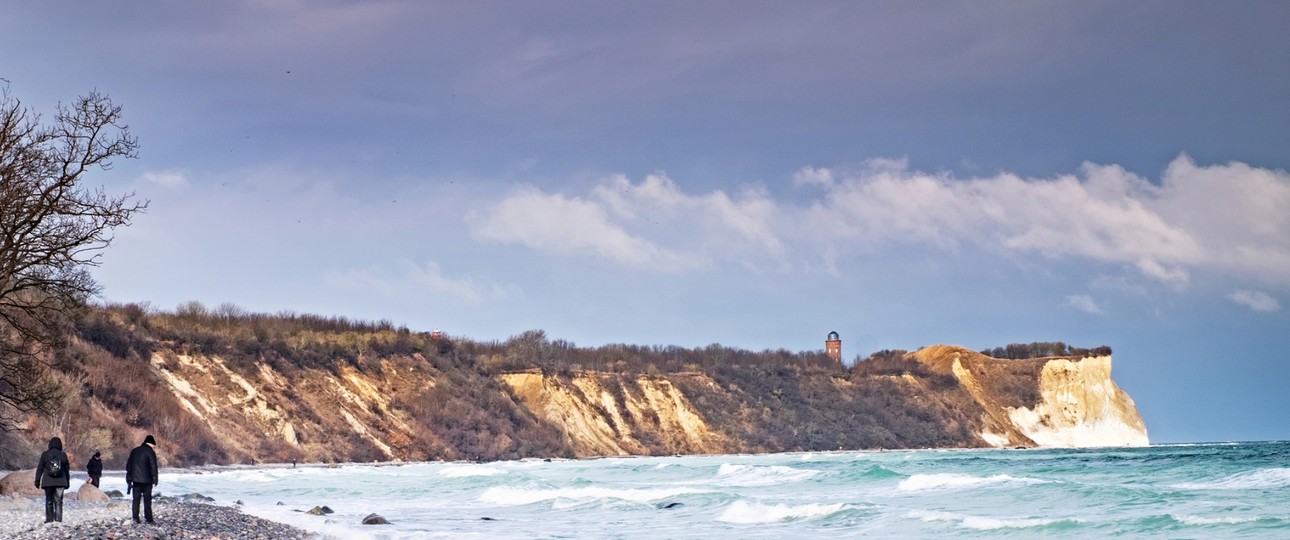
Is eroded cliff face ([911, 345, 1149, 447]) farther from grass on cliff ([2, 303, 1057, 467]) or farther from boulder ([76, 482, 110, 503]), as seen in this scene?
boulder ([76, 482, 110, 503])

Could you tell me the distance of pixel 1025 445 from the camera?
10181 centimetres

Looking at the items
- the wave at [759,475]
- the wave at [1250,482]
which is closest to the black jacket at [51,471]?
the wave at [759,475]

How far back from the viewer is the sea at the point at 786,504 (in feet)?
66.5

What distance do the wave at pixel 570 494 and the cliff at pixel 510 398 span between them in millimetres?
12498

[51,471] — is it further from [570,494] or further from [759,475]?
[759,475]

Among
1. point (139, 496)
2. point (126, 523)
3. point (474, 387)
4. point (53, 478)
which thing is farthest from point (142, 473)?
point (474, 387)

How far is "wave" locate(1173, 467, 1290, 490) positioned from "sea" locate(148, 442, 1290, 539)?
0.25 ft

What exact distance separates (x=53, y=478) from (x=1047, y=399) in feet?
330

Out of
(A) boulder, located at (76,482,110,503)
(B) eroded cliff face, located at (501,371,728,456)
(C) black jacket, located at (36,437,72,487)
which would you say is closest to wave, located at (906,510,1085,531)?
(C) black jacket, located at (36,437,72,487)

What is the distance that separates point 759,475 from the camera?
3934cm

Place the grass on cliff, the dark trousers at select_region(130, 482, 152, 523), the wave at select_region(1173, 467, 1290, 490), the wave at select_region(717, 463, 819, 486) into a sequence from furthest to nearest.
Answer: the grass on cliff, the wave at select_region(717, 463, 819, 486), the wave at select_region(1173, 467, 1290, 490), the dark trousers at select_region(130, 482, 152, 523)

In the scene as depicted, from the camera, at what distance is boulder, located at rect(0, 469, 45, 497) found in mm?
20875

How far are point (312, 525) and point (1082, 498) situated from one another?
16.0 meters

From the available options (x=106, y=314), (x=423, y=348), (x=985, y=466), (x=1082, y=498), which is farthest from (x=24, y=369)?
(x=423, y=348)
